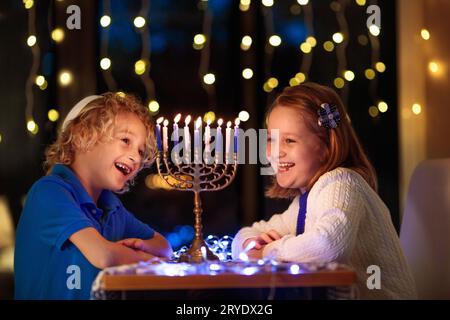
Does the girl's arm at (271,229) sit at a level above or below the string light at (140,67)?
below

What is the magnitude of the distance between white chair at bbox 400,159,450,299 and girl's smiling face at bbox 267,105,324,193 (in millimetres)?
386

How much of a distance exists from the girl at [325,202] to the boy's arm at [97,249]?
1.18 feet

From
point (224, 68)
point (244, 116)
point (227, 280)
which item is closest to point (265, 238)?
point (227, 280)

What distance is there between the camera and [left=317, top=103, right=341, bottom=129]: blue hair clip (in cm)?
215

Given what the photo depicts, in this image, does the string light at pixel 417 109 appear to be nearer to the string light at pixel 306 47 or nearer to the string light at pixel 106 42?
the string light at pixel 306 47

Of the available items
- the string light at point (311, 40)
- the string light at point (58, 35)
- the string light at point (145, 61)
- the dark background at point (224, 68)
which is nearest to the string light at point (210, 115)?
the dark background at point (224, 68)

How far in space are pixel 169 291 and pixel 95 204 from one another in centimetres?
39

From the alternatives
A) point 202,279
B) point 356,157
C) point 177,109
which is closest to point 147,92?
point 177,109

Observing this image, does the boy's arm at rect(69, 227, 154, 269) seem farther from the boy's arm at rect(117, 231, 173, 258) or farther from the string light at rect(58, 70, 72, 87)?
the string light at rect(58, 70, 72, 87)

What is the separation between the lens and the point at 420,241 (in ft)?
7.71

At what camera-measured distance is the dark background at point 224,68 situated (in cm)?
272

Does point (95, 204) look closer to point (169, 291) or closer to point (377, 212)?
point (169, 291)

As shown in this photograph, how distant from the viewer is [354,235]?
1849 mm

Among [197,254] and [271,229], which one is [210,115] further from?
[197,254]
